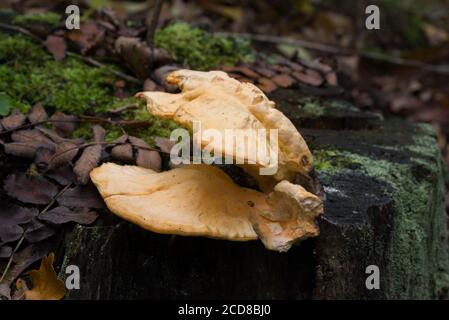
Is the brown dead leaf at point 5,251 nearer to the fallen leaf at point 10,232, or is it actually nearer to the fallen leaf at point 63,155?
the fallen leaf at point 10,232

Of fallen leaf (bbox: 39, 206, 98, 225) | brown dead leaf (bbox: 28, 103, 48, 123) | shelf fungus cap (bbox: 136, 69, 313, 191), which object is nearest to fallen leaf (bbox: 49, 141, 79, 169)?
fallen leaf (bbox: 39, 206, 98, 225)

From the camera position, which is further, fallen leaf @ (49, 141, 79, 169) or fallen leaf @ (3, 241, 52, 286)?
fallen leaf @ (49, 141, 79, 169)

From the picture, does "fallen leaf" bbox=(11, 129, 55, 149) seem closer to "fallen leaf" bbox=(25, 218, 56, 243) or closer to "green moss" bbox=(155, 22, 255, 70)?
"fallen leaf" bbox=(25, 218, 56, 243)

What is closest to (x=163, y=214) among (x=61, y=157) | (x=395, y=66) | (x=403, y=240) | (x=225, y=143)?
(x=225, y=143)

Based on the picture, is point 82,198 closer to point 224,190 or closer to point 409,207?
point 224,190

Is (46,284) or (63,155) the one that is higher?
(63,155)

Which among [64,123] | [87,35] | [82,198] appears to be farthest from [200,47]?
[82,198]
